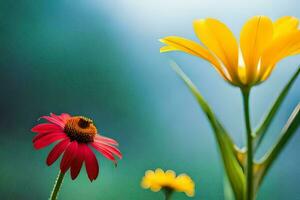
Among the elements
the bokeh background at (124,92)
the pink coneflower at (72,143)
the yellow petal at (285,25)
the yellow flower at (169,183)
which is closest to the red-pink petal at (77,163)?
the pink coneflower at (72,143)

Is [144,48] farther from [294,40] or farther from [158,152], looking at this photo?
[294,40]

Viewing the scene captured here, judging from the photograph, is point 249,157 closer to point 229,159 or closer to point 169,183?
point 229,159

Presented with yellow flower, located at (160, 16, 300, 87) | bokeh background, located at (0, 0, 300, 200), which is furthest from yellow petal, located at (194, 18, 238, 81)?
bokeh background, located at (0, 0, 300, 200)

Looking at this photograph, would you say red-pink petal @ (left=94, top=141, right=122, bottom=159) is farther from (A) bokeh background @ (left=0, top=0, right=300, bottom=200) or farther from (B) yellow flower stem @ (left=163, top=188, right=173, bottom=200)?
(A) bokeh background @ (left=0, top=0, right=300, bottom=200)

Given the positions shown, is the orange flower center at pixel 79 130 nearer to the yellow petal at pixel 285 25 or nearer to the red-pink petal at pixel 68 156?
the red-pink petal at pixel 68 156

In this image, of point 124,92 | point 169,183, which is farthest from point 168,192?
point 124,92

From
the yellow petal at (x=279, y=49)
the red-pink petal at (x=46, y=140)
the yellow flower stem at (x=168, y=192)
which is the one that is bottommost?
the yellow flower stem at (x=168, y=192)
